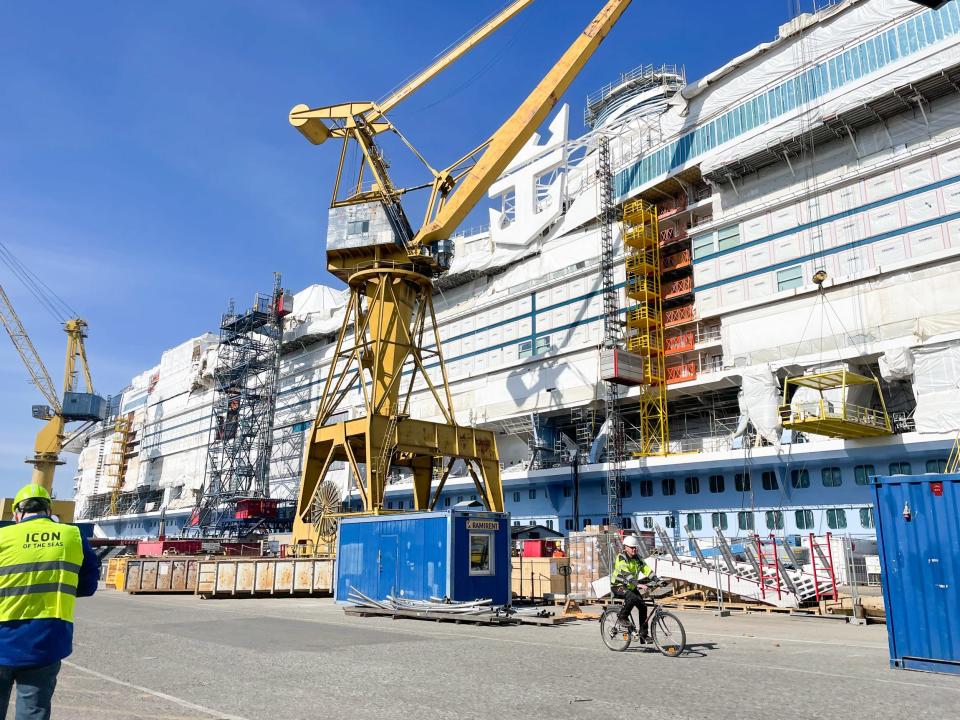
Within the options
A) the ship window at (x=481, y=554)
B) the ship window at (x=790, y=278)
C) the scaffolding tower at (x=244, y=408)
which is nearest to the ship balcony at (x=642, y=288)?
the ship window at (x=790, y=278)

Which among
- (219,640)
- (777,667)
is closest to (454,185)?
(219,640)

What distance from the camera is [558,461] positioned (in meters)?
39.9

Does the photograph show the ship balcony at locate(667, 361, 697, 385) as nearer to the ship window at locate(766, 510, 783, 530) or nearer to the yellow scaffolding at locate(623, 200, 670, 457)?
Answer: the yellow scaffolding at locate(623, 200, 670, 457)

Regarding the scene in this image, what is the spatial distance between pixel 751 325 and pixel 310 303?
54495 millimetres

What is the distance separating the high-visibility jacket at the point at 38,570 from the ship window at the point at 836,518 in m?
29.1

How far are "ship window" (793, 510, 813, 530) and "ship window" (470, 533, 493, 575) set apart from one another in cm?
1636

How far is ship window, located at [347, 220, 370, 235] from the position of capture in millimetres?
33000

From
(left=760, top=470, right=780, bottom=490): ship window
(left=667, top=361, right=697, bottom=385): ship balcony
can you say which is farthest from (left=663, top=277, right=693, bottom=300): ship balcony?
(left=760, top=470, right=780, bottom=490): ship window

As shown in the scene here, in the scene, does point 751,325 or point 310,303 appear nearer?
point 751,325

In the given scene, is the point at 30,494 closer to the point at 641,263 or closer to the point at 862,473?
the point at 862,473

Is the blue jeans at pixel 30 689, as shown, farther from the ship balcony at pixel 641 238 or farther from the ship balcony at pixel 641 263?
the ship balcony at pixel 641 238

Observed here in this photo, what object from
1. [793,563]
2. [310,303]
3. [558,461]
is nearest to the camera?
→ [793,563]

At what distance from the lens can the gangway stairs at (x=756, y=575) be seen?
19.4 m

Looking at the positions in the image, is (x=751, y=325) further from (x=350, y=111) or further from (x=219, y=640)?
(x=219, y=640)
